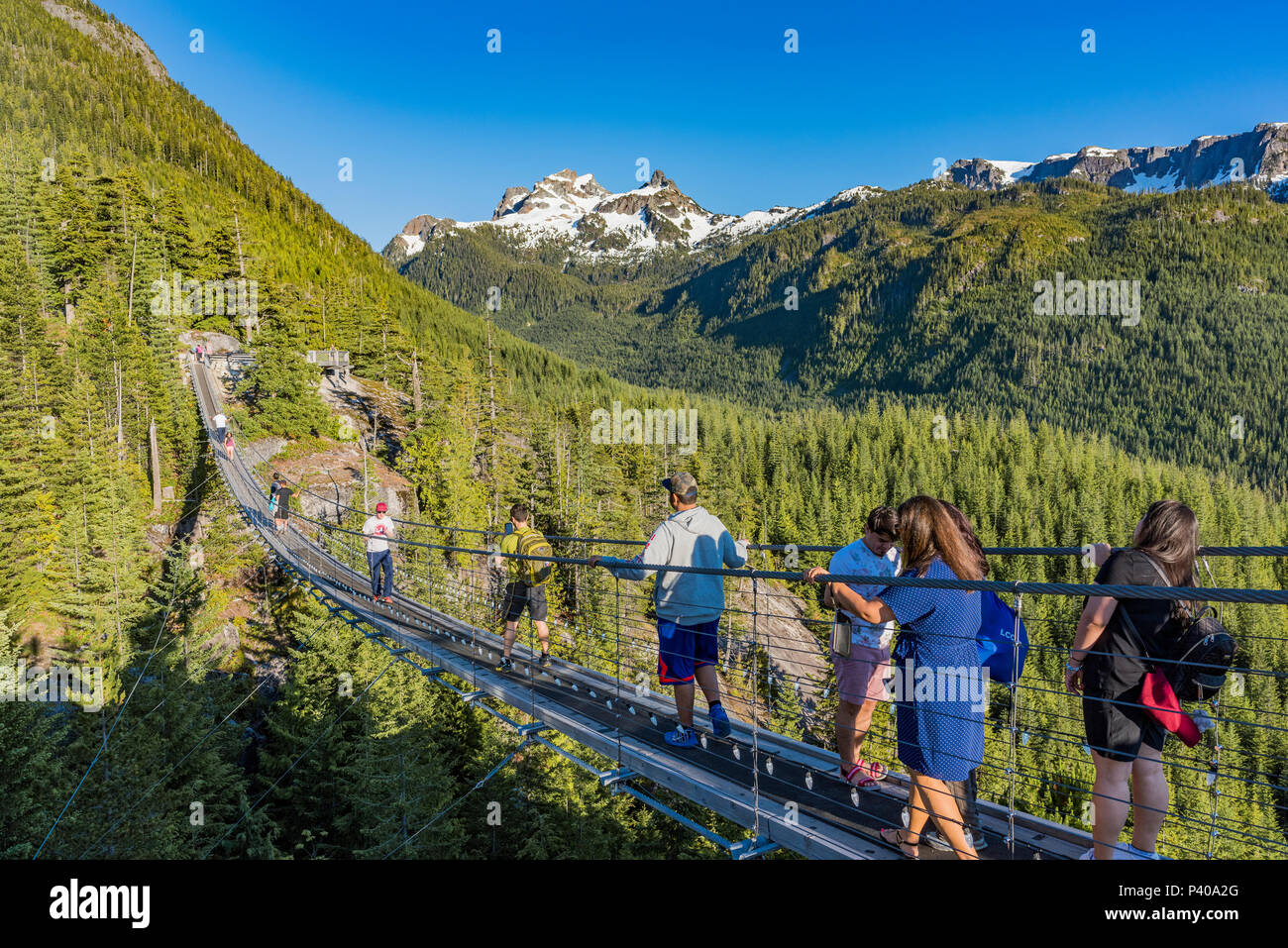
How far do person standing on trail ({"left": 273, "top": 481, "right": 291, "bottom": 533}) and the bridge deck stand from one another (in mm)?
8535

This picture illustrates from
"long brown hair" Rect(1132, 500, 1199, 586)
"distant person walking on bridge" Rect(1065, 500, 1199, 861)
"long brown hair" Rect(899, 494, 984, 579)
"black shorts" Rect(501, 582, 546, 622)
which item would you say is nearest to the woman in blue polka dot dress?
"long brown hair" Rect(899, 494, 984, 579)

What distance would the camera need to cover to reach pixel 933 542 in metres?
2.84

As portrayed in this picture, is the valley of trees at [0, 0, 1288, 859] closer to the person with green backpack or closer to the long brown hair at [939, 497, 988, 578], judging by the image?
the long brown hair at [939, 497, 988, 578]

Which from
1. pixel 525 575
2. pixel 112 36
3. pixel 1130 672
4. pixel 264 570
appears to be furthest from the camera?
pixel 112 36

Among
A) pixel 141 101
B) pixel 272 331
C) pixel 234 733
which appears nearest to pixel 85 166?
pixel 272 331

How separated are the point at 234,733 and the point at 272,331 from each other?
19770 millimetres

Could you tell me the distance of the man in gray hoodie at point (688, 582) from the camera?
4.12m

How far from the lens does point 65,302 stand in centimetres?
3875

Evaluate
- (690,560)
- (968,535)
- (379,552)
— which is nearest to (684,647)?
(690,560)

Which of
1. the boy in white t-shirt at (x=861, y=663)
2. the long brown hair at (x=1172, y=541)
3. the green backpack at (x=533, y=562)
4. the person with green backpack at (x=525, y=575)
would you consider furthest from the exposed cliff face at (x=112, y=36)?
the long brown hair at (x=1172, y=541)

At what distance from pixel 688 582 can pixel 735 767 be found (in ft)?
3.93

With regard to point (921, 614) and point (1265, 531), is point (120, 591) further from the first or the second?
point (1265, 531)

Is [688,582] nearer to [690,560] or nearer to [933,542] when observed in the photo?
[690,560]
